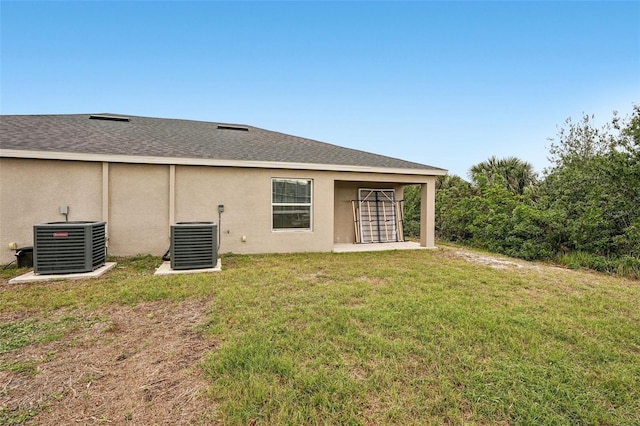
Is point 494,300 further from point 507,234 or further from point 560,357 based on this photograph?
point 507,234

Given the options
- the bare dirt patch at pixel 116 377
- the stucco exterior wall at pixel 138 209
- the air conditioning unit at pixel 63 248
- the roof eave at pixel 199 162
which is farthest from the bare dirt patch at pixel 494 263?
the air conditioning unit at pixel 63 248

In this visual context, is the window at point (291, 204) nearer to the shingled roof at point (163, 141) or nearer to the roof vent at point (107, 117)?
the shingled roof at point (163, 141)

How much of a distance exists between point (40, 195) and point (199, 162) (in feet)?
11.2

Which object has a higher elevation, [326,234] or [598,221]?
[598,221]

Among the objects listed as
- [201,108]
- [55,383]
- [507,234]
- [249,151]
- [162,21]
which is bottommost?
[55,383]

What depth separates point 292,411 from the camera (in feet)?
5.94

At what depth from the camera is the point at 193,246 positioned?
557 centimetres

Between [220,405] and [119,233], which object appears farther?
[119,233]

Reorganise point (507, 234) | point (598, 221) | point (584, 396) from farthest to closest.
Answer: point (507, 234)
point (598, 221)
point (584, 396)

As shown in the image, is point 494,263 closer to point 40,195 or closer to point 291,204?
point 291,204

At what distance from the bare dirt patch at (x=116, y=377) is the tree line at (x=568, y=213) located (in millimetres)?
9148

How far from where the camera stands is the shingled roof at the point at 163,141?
6582 millimetres

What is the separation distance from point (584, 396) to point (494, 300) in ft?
6.69

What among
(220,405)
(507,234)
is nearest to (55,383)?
(220,405)
